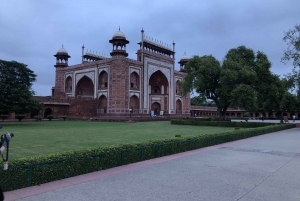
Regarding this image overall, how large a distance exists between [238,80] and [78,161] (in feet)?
64.9

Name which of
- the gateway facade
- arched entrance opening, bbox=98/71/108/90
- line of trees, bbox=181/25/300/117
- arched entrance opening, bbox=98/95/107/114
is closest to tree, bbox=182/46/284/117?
line of trees, bbox=181/25/300/117

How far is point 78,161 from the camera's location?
5.44 m

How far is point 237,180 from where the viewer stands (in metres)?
5.06

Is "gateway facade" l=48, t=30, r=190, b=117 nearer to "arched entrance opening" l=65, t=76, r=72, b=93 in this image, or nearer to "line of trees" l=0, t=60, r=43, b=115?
"arched entrance opening" l=65, t=76, r=72, b=93

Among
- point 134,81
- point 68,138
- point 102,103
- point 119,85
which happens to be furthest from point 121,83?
point 68,138

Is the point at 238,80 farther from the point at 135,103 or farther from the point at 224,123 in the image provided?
the point at 135,103


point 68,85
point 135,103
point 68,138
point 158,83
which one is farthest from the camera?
point 158,83

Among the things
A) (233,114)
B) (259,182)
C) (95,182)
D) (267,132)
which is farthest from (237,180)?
(233,114)

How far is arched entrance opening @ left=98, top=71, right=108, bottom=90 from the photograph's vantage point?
3853 cm

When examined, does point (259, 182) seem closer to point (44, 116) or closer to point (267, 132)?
point (267, 132)

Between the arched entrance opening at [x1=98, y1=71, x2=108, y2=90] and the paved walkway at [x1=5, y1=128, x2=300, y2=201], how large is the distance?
3265 cm

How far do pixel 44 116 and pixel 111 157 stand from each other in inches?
1234

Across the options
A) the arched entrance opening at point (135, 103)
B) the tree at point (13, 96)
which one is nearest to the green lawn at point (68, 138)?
the tree at point (13, 96)

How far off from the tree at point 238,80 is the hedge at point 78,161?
14.0 metres
